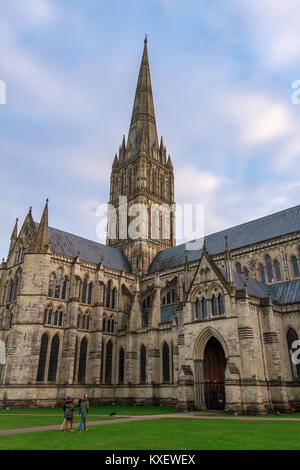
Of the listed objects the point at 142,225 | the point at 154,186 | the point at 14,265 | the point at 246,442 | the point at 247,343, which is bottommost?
the point at 246,442

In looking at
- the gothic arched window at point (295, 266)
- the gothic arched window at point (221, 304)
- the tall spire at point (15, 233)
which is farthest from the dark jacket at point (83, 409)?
the tall spire at point (15, 233)

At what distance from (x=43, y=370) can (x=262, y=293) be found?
25587 millimetres

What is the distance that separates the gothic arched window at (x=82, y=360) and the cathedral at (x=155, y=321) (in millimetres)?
167

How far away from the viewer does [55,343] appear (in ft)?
137

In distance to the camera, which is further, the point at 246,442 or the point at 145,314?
the point at 145,314

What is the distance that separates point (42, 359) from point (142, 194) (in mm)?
33350

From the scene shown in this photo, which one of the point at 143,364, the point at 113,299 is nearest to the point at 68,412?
the point at 143,364

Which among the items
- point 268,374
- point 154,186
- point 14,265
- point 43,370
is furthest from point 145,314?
point 154,186

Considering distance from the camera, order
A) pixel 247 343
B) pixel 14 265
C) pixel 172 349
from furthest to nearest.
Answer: pixel 14 265 < pixel 172 349 < pixel 247 343

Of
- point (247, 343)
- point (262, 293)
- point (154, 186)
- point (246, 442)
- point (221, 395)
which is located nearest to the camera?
point (246, 442)

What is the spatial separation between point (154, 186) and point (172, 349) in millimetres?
35316

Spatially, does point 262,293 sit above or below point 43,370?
above

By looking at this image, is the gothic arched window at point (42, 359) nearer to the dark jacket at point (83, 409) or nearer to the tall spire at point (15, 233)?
the tall spire at point (15, 233)
